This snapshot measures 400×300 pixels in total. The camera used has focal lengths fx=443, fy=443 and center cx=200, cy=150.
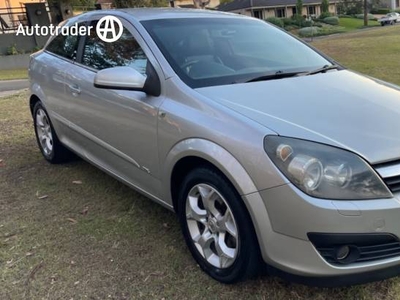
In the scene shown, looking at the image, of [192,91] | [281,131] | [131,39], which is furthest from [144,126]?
[281,131]

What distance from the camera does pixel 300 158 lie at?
7.15 ft

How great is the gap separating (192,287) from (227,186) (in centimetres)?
71

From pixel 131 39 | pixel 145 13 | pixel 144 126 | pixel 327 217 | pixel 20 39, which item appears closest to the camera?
pixel 327 217

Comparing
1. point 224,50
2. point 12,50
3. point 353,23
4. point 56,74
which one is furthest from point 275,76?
point 353,23

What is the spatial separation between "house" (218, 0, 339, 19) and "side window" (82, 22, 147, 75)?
175ft

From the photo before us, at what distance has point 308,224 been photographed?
6.98ft

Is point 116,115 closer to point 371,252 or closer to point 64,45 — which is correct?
point 64,45

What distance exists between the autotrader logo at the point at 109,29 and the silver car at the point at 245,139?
3 cm

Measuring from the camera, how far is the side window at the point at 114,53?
3281 mm

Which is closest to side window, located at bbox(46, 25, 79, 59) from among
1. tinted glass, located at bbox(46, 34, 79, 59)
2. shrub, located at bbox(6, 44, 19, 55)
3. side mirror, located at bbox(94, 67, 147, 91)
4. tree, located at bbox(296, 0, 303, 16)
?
tinted glass, located at bbox(46, 34, 79, 59)

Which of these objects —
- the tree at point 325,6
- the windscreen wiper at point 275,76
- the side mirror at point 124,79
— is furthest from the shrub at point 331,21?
the side mirror at point 124,79

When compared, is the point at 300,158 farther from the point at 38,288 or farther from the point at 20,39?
the point at 20,39

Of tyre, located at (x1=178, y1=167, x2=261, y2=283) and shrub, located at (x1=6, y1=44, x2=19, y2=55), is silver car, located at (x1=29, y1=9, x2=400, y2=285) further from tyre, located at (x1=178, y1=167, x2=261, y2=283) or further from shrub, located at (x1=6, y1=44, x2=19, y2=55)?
shrub, located at (x1=6, y1=44, x2=19, y2=55)

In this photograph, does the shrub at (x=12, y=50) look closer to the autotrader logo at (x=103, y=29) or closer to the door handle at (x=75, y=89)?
the autotrader logo at (x=103, y=29)
